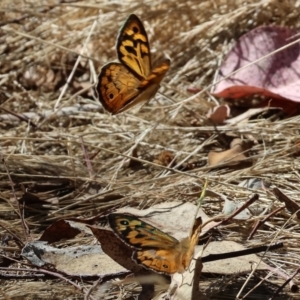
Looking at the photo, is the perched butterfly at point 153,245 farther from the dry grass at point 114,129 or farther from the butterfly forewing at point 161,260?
the dry grass at point 114,129

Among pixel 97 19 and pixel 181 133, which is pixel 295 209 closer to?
pixel 181 133

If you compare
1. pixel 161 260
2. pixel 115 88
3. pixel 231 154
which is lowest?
pixel 231 154

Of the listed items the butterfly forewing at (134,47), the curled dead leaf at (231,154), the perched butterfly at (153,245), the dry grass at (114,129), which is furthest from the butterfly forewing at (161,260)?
the butterfly forewing at (134,47)

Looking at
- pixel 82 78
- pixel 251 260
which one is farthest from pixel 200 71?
pixel 251 260

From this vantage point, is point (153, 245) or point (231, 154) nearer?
point (153, 245)

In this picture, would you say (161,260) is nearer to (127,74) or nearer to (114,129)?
(127,74)

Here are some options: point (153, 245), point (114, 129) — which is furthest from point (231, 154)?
point (153, 245)
